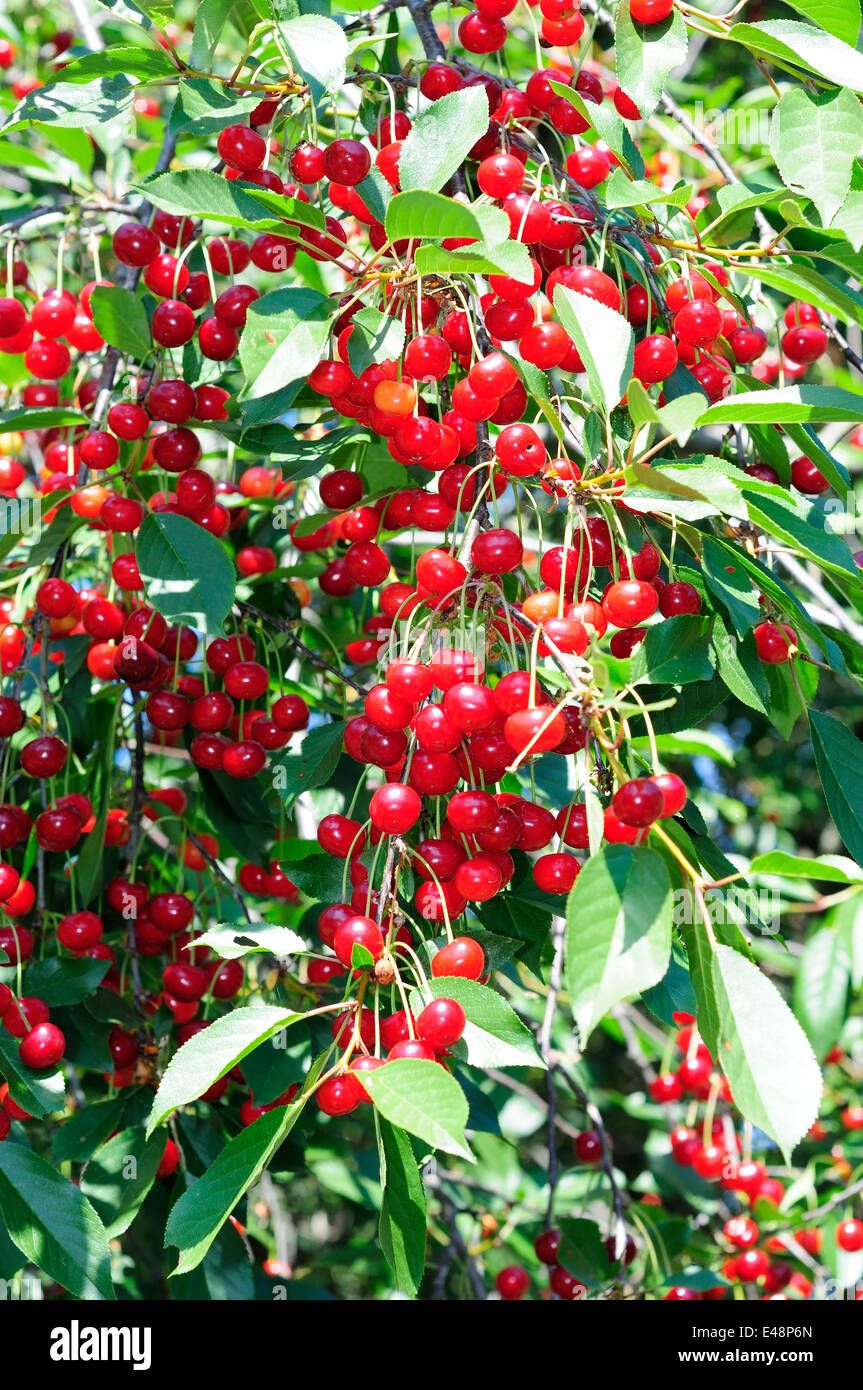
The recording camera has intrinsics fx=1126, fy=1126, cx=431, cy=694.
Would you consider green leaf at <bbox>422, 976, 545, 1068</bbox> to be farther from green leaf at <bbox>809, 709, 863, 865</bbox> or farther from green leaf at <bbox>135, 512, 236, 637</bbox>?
green leaf at <bbox>135, 512, 236, 637</bbox>

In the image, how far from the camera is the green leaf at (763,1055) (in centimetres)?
81

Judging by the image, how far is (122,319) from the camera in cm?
136

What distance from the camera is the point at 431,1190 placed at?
2.23m

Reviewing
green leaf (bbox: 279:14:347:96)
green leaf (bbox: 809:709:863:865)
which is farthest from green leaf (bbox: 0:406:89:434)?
green leaf (bbox: 809:709:863:865)

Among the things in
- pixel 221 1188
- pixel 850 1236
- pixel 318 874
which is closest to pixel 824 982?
pixel 318 874

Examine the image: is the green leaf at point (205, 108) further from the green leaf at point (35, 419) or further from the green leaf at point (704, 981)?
the green leaf at point (704, 981)

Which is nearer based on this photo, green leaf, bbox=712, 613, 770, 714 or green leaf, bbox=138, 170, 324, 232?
green leaf, bbox=138, 170, 324, 232

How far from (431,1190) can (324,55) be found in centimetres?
197

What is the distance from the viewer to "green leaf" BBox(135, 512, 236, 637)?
1.29m

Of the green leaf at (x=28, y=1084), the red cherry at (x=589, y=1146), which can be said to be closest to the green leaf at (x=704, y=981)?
the green leaf at (x=28, y=1084)

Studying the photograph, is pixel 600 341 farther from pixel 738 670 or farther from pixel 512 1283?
pixel 512 1283

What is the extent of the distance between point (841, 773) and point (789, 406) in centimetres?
43

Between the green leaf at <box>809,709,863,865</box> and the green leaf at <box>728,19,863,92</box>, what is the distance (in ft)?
2.07
